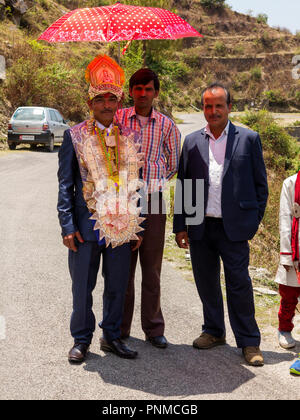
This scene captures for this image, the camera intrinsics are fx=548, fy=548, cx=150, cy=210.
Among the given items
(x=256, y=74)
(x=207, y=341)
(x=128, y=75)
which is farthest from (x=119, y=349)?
(x=256, y=74)

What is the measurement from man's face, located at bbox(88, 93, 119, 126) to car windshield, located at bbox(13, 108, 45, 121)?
17223 millimetres

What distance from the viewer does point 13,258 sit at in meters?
7.29

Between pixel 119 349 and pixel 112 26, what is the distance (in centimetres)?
253

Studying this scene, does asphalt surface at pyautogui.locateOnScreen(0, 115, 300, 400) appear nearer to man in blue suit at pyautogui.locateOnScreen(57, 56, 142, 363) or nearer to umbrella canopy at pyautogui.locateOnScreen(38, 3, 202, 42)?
man in blue suit at pyautogui.locateOnScreen(57, 56, 142, 363)

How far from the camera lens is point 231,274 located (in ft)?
14.4

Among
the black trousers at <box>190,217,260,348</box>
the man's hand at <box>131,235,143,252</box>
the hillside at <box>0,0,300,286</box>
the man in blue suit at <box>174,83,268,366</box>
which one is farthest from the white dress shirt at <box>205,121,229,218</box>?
the hillside at <box>0,0,300,286</box>

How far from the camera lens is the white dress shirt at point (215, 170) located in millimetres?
4359

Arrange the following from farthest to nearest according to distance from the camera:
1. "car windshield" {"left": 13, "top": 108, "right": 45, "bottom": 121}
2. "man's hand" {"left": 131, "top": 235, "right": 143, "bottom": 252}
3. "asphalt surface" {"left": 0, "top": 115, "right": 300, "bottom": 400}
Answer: "car windshield" {"left": 13, "top": 108, "right": 45, "bottom": 121}
"man's hand" {"left": 131, "top": 235, "right": 143, "bottom": 252}
"asphalt surface" {"left": 0, "top": 115, "right": 300, "bottom": 400}

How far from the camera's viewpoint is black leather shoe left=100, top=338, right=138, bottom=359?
427 centimetres

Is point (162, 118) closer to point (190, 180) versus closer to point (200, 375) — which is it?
point (190, 180)

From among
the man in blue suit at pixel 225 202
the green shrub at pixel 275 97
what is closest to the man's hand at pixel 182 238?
the man in blue suit at pixel 225 202

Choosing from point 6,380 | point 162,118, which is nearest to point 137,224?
point 162,118
